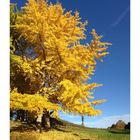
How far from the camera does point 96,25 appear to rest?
7230 millimetres

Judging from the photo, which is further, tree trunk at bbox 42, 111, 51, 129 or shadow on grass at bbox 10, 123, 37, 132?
tree trunk at bbox 42, 111, 51, 129

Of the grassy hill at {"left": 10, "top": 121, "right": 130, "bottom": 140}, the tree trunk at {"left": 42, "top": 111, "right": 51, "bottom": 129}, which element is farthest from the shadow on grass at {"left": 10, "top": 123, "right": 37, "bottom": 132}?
the tree trunk at {"left": 42, "top": 111, "right": 51, "bottom": 129}

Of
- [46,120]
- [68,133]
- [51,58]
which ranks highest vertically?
[51,58]

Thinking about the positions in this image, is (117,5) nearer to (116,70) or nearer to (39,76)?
(116,70)

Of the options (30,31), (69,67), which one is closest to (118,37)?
(69,67)

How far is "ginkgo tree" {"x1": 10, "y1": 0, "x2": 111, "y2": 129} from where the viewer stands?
699 centimetres

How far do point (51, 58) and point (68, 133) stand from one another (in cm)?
121

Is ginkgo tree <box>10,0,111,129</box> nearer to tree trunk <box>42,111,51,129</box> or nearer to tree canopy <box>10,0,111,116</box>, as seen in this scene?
tree canopy <box>10,0,111,116</box>

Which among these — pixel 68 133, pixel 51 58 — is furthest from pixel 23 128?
pixel 51 58

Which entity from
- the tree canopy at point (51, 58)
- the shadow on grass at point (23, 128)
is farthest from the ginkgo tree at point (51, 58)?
the shadow on grass at point (23, 128)

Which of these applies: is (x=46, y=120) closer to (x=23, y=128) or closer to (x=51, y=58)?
(x=23, y=128)

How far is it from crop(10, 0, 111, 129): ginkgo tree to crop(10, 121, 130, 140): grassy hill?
0.34 m

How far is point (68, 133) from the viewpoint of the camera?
7371 mm

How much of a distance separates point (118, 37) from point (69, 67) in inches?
34.4
